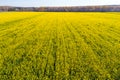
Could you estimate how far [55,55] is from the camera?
42.1 ft

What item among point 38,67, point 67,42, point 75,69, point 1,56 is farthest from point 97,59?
point 1,56

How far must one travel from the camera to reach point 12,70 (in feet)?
33.8

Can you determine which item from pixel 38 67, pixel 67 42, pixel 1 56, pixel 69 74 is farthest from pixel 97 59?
pixel 1 56

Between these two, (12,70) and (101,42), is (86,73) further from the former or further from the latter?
(101,42)

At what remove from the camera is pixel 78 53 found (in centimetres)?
1346

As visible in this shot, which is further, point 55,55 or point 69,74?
point 55,55

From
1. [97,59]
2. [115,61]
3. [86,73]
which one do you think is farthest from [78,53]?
[86,73]

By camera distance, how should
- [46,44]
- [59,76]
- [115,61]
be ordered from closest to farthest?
[59,76] < [115,61] < [46,44]

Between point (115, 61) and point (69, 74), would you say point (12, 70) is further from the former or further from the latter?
point (115, 61)

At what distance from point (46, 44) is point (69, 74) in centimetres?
658

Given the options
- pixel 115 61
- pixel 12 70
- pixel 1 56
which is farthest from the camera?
pixel 1 56

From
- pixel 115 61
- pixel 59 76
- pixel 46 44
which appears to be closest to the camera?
pixel 59 76

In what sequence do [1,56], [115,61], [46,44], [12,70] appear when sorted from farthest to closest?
Answer: [46,44]
[1,56]
[115,61]
[12,70]

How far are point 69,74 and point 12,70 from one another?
307cm
